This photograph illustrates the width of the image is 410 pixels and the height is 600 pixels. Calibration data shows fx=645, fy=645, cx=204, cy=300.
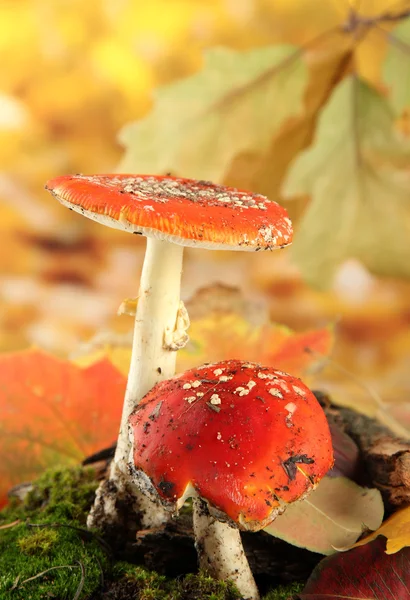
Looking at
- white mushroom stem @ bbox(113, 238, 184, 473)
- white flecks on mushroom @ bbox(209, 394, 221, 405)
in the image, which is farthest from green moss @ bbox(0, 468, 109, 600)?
white flecks on mushroom @ bbox(209, 394, 221, 405)

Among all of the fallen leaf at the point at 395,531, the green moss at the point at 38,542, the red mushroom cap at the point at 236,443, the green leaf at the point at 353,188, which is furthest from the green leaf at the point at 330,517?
the green leaf at the point at 353,188

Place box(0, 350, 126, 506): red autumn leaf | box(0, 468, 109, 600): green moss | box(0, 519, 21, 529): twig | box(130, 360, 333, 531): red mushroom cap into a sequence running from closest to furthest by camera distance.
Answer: box(130, 360, 333, 531): red mushroom cap → box(0, 468, 109, 600): green moss → box(0, 519, 21, 529): twig → box(0, 350, 126, 506): red autumn leaf

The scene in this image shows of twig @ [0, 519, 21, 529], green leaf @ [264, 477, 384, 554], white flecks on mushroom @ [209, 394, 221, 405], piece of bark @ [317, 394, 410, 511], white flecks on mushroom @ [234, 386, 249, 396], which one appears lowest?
twig @ [0, 519, 21, 529]

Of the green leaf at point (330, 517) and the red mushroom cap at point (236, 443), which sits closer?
the red mushroom cap at point (236, 443)

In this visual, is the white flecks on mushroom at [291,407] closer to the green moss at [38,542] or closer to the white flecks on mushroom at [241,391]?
the white flecks on mushroom at [241,391]

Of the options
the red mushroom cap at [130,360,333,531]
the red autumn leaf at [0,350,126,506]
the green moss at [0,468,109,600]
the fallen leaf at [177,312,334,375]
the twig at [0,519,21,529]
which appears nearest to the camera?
the red mushroom cap at [130,360,333,531]

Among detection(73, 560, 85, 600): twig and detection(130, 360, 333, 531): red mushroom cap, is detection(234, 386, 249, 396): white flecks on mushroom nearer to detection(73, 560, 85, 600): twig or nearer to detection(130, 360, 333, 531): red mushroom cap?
detection(130, 360, 333, 531): red mushroom cap

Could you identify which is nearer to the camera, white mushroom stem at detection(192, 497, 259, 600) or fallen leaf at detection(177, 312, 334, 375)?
white mushroom stem at detection(192, 497, 259, 600)

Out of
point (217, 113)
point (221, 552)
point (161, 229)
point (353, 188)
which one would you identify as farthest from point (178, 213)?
point (353, 188)
